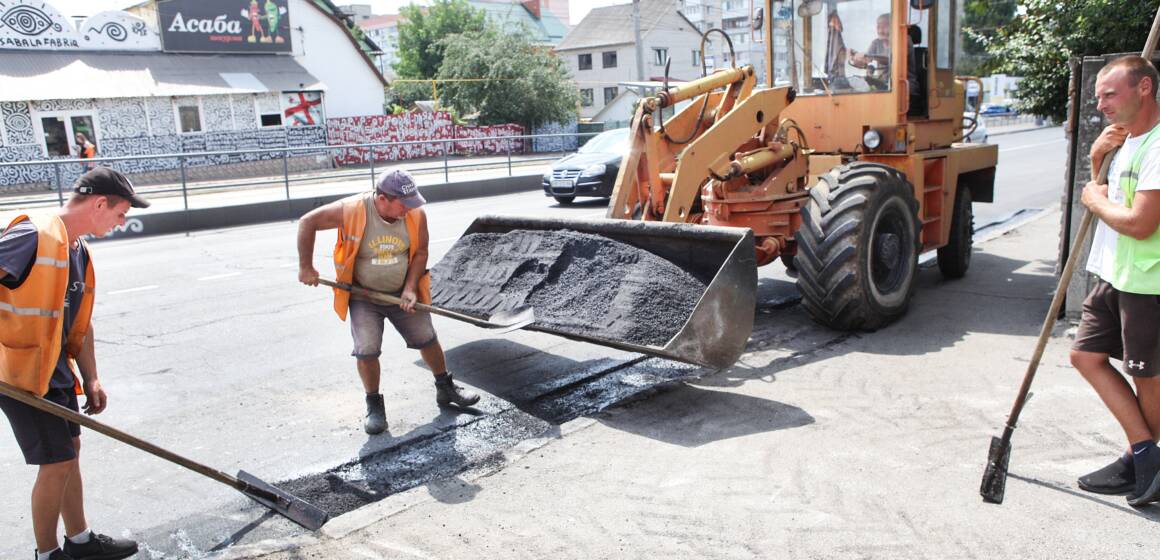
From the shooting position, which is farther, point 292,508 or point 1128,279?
point 292,508

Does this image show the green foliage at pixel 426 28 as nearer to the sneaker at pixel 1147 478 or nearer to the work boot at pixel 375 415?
the work boot at pixel 375 415

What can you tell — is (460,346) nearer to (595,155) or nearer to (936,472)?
(936,472)

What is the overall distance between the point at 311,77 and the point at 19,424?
32.4 metres

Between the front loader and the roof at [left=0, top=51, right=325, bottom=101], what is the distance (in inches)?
1016

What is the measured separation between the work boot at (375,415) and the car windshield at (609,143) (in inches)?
506

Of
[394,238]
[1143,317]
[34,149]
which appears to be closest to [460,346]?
[394,238]

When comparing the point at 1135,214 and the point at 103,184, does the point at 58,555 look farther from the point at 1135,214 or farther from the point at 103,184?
the point at 1135,214

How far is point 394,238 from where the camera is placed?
5.18 meters

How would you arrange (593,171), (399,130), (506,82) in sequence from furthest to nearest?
(506,82) → (399,130) → (593,171)

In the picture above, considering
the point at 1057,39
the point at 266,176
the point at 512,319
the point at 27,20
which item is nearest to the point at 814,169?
the point at 1057,39

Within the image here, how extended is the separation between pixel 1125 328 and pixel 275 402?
188 inches

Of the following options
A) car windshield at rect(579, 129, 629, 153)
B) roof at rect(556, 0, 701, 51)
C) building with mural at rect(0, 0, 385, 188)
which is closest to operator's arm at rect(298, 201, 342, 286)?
car windshield at rect(579, 129, 629, 153)

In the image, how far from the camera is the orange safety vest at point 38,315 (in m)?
3.26

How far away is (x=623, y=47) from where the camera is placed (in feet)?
204
